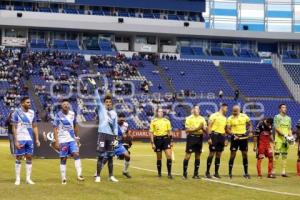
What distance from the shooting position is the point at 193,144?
819 inches

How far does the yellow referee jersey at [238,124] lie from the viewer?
70.3ft

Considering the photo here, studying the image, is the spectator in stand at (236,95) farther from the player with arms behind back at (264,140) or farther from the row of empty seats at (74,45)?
the player with arms behind back at (264,140)

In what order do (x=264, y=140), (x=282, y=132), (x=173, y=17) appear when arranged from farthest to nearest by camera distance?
(x=173, y=17) < (x=282, y=132) < (x=264, y=140)

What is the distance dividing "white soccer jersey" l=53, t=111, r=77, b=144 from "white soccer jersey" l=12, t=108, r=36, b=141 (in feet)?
2.49

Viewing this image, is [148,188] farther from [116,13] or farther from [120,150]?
[116,13]

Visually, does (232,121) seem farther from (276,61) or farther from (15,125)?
(276,61)

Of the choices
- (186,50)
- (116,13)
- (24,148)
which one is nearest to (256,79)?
(186,50)

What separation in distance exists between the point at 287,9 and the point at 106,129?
69.3m

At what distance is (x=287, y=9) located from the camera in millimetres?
84750

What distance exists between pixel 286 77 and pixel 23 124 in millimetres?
63051

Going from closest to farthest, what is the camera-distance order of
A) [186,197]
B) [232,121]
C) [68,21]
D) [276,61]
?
[186,197] → [232,121] → [68,21] → [276,61]

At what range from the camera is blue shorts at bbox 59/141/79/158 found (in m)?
18.2

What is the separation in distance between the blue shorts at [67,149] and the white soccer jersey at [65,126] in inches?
3.8

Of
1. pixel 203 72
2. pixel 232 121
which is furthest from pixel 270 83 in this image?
pixel 232 121
